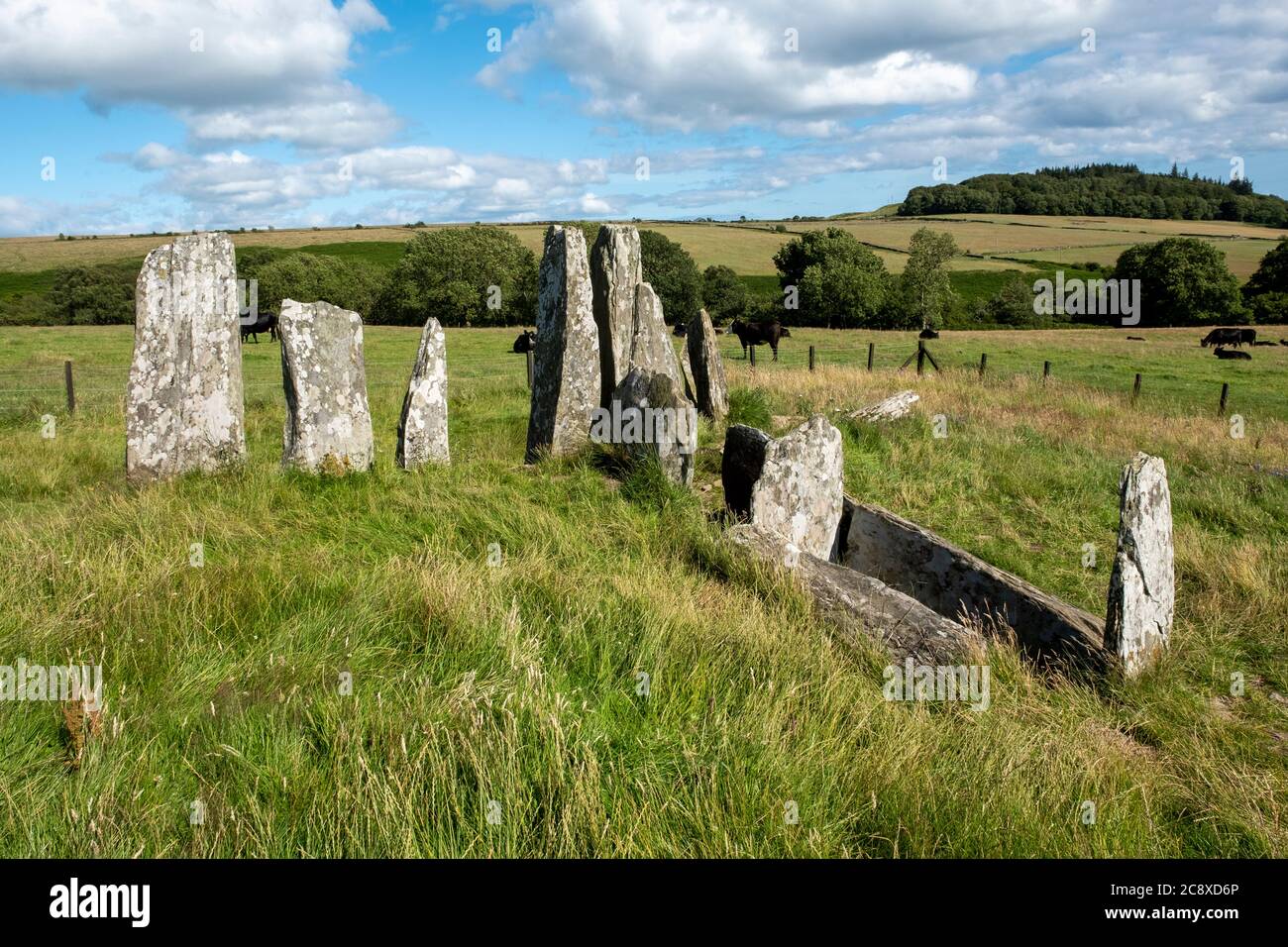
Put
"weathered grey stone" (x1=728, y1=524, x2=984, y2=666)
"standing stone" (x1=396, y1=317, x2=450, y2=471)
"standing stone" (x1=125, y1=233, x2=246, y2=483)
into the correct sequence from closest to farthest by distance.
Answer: "weathered grey stone" (x1=728, y1=524, x2=984, y2=666) < "standing stone" (x1=125, y1=233, x2=246, y2=483) < "standing stone" (x1=396, y1=317, x2=450, y2=471)

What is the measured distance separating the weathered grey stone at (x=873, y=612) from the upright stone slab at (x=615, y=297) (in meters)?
6.05

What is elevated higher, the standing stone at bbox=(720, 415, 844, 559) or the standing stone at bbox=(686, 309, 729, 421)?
the standing stone at bbox=(686, 309, 729, 421)

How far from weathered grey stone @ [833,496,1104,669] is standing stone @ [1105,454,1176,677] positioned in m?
0.21

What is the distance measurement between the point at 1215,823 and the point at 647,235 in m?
62.6

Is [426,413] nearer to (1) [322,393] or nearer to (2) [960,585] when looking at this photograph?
(1) [322,393]

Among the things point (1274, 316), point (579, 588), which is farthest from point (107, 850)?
point (1274, 316)

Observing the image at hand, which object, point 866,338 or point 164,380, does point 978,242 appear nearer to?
point 866,338

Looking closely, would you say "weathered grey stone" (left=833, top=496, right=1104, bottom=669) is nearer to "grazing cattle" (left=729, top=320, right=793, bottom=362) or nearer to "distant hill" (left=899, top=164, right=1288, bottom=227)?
"grazing cattle" (left=729, top=320, right=793, bottom=362)

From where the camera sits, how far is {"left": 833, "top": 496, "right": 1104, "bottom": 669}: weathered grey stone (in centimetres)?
554

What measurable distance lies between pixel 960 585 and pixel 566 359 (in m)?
5.79

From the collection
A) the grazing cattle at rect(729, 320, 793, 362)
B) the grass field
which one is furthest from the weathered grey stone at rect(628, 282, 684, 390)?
the grazing cattle at rect(729, 320, 793, 362)

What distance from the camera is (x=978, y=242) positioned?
8606 cm

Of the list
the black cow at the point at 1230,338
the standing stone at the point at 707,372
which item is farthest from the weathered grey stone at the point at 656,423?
the black cow at the point at 1230,338

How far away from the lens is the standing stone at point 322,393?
28.8ft
